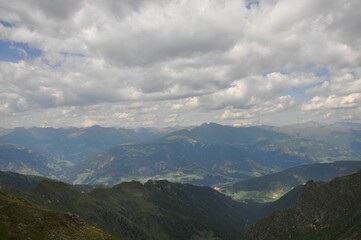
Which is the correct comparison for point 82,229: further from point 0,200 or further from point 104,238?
point 0,200

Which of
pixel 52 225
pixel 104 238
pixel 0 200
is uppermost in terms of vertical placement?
pixel 0 200

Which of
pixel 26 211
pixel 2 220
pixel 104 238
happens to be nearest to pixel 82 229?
pixel 104 238

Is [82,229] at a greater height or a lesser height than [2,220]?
lesser

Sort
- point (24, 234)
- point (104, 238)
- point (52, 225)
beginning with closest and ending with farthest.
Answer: point (24, 234) → point (52, 225) → point (104, 238)

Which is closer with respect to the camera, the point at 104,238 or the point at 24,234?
the point at 24,234

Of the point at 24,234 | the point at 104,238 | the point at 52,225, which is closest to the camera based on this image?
the point at 24,234

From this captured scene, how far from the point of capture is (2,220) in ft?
440

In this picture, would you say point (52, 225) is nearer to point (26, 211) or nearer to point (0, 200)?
point (26, 211)

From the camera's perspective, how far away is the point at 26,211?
482ft

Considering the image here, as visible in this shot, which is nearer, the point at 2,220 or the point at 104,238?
the point at 2,220

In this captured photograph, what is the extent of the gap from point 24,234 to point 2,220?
432 inches

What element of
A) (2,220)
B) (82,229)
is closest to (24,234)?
(2,220)

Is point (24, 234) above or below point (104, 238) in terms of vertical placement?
above

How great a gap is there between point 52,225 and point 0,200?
3034 cm
